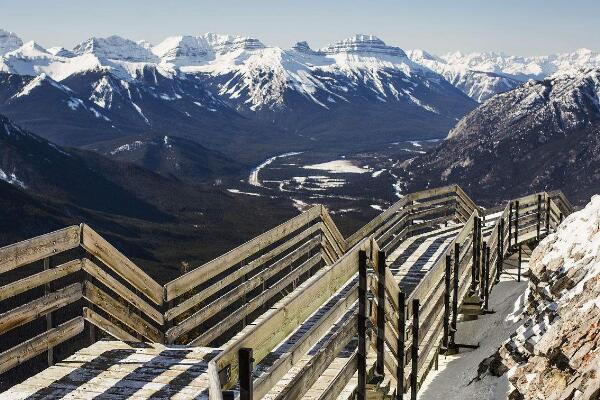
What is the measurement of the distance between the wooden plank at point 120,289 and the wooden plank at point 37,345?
546 millimetres

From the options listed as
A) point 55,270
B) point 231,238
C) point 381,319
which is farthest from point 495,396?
point 231,238

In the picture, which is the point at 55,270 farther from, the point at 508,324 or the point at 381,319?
the point at 508,324

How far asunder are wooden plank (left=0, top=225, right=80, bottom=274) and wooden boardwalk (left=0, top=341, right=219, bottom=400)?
54.1 inches

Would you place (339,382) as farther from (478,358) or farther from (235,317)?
(478,358)

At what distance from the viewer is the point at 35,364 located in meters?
72.8

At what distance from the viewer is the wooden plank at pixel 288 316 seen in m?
4.82

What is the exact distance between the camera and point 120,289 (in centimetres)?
854

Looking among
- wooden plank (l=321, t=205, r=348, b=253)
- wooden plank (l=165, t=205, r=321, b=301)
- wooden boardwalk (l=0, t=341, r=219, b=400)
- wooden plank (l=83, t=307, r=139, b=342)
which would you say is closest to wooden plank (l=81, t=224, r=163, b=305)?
wooden plank (l=165, t=205, r=321, b=301)

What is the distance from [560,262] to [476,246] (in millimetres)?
2169

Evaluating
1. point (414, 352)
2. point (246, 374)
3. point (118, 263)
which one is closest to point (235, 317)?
point (118, 263)

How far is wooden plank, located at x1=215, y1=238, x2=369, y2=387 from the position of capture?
15.8 feet

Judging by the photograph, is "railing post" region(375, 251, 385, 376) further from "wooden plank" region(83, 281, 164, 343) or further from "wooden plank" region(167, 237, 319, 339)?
"wooden plank" region(83, 281, 164, 343)

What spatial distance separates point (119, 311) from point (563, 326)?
18.0 feet

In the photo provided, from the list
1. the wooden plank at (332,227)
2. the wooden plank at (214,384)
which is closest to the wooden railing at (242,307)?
the wooden plank at (214,384)
